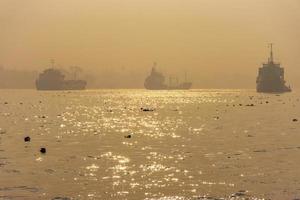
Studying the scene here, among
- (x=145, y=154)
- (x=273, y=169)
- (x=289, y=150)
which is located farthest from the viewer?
(x=289, y=150)

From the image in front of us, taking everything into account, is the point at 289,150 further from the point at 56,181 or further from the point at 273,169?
the point at 56,181

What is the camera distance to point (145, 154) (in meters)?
56.5

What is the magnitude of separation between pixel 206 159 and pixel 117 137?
95.3 ft

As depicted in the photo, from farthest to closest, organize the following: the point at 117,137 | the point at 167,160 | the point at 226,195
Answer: the point at 117,137, the point at 167,160, the point at 226,195

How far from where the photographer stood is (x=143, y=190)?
36.2 meters

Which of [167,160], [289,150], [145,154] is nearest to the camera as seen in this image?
[167,160]

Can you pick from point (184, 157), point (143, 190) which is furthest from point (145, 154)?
point (143, 190)

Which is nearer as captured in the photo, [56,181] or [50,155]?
[56,181]

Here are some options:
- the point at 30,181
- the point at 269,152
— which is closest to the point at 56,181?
the point at 30,181

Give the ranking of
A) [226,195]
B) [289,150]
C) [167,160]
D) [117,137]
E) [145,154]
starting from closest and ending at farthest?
[226,195], [167,160], [145,154], [289,150], [117,137]

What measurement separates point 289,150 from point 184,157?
13563 mm

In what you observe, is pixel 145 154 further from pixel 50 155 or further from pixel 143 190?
pixel 143 190

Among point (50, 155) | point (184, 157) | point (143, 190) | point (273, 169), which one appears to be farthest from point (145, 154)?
point (143, 190)

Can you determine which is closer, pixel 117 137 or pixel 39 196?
pixel 39 196
